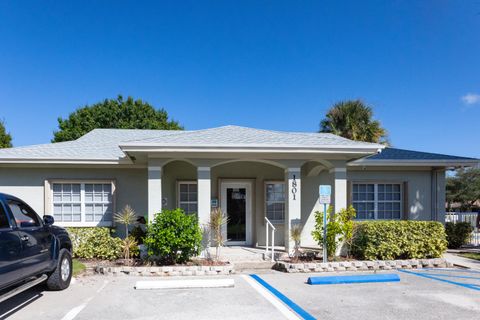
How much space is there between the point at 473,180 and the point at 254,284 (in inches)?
1492

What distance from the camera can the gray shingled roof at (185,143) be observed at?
373 inches

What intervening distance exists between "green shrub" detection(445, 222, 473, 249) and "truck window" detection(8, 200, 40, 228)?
13.8m

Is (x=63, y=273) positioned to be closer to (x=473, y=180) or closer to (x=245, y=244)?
(x=245, y=244)

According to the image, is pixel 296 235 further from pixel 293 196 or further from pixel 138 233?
pixel 138 233

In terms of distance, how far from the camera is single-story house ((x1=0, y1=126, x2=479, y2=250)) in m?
9.62

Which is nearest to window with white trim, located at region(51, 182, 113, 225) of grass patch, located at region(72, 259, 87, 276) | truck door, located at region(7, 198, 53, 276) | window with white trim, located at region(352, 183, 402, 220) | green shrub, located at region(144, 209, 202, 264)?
grass patch, located at region(72, 259, 87, 276)

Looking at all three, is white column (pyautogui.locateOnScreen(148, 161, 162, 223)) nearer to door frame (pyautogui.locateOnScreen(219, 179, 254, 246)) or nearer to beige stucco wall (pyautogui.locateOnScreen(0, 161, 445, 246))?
beige stucco wall (pyautogui.locateOnScreen(0, 161, 445, 246))

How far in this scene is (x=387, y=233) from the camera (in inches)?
368

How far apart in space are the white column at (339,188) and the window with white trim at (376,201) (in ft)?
9.13

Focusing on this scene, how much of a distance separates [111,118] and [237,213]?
70.9 ft

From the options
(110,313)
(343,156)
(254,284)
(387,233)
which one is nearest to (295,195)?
(343,156)

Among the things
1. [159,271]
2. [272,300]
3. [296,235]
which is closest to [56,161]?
[159,271]

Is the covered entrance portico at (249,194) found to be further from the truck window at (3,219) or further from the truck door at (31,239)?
the truck window at (3,219)

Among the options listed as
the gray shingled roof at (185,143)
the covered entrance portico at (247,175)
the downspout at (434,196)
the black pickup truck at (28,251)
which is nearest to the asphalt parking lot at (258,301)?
the black pickup truck at (28,251)
